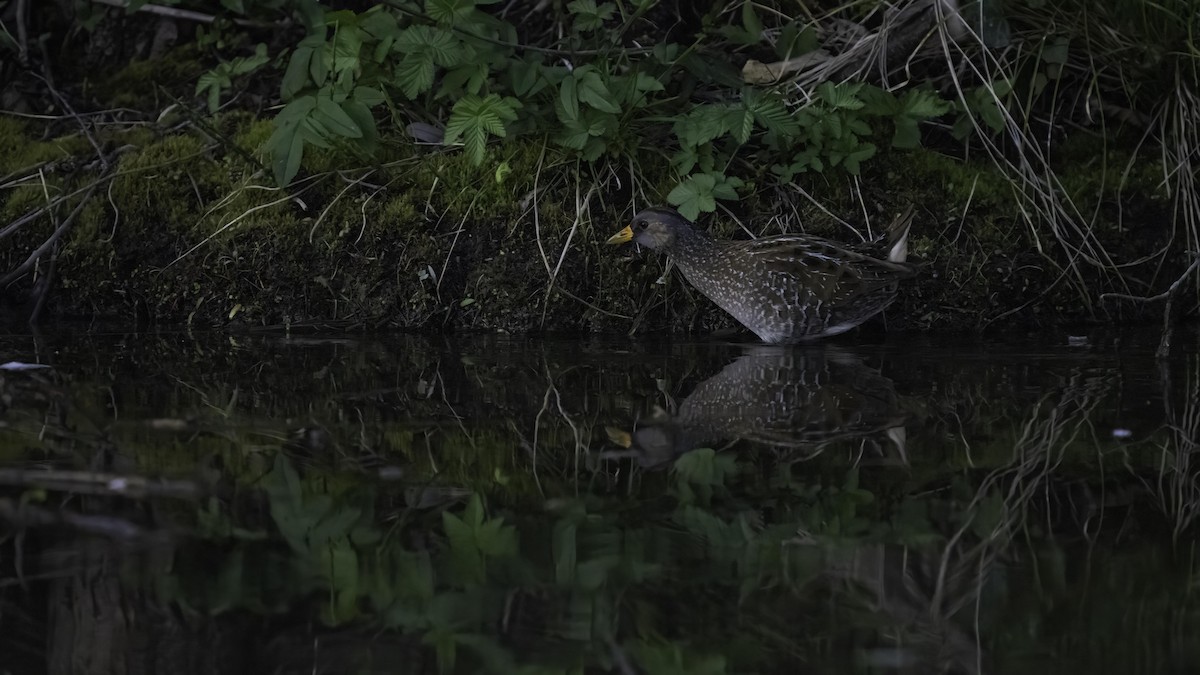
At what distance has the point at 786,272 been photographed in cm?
468

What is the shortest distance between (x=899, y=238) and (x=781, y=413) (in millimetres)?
1431

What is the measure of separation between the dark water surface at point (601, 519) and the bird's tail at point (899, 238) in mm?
623

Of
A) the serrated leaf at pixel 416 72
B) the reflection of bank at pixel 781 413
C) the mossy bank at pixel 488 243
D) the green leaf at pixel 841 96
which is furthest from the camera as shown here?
the mossy bank at pixel 488 243

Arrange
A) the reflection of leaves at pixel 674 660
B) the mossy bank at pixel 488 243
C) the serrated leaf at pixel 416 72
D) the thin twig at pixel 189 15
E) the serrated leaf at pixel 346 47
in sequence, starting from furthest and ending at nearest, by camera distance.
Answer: the thin twig at pixel 189 15, the mossy bank at pixel 488 243, the serrated leaf at pixel 346 47, the serrated leaf at pixel 416 72, the reflection of leaves at pixel 674 660

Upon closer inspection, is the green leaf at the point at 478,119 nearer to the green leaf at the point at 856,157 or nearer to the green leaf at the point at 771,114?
the green leaf at the point at 771,114

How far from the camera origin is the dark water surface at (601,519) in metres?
2.10

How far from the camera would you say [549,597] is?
2281 mm

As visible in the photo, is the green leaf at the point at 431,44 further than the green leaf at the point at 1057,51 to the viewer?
No

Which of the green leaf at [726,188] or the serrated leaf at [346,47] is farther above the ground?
the serrated leaf at [346,47]

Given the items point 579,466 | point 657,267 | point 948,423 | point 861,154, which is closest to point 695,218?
point 657,267

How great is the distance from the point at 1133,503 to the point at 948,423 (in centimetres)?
73

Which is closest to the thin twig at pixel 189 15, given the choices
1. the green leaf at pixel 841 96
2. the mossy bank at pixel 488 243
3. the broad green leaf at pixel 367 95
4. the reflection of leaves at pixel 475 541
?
the mossy bank at pixel 488 243

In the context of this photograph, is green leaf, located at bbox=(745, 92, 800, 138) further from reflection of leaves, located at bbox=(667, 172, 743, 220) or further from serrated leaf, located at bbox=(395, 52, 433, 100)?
serrated leaf, located at bbox=(395, 52, 433, 100)

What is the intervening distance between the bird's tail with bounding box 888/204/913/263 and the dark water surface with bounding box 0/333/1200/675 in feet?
2.05
